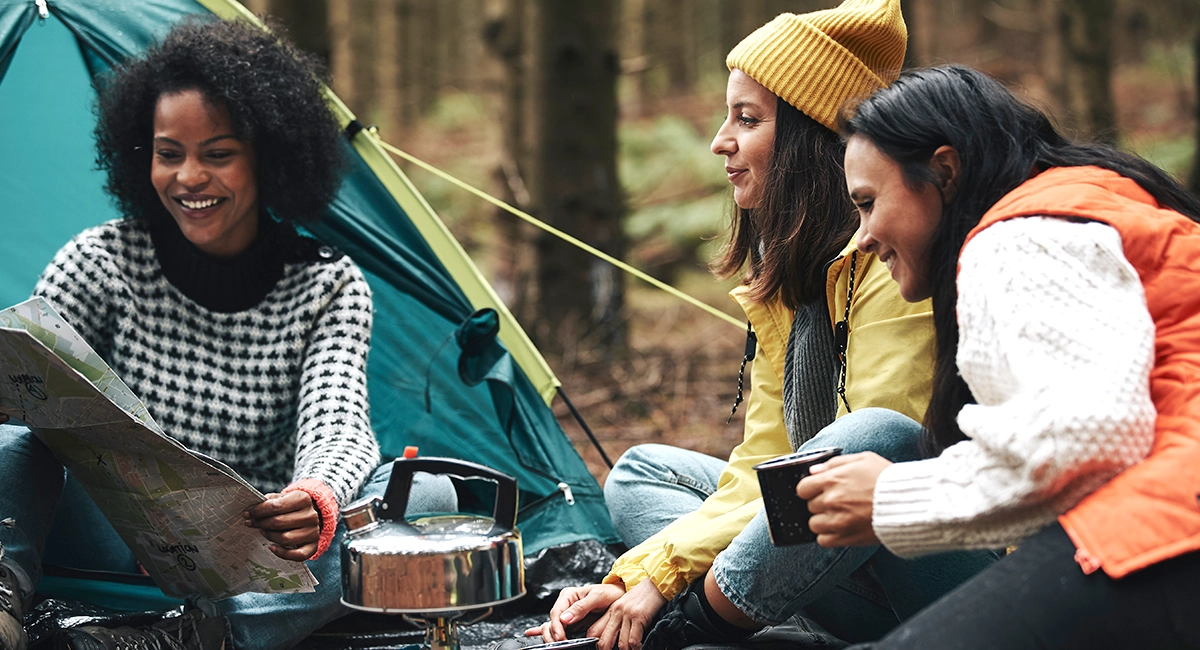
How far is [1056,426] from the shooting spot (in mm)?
1142

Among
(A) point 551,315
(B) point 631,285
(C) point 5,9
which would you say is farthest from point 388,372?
(B) point 631,285

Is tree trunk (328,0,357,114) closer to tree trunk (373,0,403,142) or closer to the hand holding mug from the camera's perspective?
tree trunk (373,0,403,142)

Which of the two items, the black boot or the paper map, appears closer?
the paper map

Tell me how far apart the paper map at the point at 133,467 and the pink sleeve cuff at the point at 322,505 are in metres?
0.09

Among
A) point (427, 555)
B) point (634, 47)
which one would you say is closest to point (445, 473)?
point (427, 555)

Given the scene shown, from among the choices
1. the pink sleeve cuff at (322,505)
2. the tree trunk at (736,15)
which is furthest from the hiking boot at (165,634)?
the tree trunk at (736,15)

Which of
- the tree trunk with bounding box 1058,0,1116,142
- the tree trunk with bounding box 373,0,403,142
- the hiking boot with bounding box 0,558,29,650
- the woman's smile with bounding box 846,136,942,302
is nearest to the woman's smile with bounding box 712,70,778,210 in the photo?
the woman's smile with bounding box 846,136,942,302

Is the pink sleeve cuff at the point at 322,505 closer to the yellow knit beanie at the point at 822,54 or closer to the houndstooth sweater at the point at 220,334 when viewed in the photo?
the houndstooth sweater at the point at 220,334

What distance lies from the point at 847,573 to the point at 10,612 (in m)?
1.24

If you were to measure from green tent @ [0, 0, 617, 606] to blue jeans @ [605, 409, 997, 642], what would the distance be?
84cm

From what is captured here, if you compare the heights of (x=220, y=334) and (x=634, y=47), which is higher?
(x=634, y=47)

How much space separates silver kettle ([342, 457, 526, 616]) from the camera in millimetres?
1410

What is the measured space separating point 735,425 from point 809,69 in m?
2.19

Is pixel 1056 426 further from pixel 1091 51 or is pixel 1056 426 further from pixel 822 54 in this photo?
pixel 1091 51
